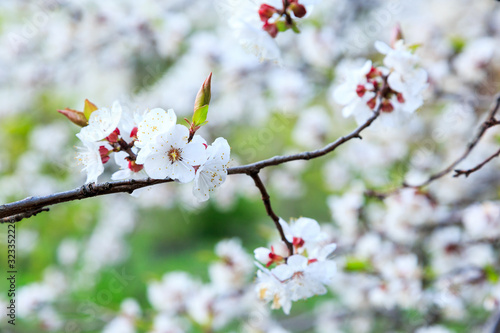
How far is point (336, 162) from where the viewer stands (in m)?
2.61

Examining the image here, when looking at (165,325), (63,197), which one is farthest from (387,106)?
(165,325)

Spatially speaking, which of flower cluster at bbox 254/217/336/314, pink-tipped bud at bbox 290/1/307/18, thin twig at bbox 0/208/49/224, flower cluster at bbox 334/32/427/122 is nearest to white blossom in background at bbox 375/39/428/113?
flower cluster at bbox 334/32/427/122

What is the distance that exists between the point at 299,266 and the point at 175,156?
23 centimetres

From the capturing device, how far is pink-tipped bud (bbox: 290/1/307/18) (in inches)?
28.3

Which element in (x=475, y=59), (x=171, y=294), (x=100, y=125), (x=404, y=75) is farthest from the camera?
(x=475, y=59)

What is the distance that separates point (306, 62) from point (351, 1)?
46 cm

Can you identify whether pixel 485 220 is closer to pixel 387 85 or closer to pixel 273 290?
pixel 387 85

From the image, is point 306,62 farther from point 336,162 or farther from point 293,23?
point 293,23

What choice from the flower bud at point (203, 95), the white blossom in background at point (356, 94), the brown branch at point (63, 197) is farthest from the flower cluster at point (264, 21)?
the brown branch at point (63, 197)

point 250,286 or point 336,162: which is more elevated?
point 336,162

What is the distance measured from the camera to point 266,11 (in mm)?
744

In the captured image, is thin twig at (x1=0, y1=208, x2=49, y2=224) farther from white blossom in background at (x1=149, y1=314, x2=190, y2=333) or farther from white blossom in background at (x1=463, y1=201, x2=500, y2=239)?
white blossom in background at (x1=463, y1=201, x2=500, y2=239)

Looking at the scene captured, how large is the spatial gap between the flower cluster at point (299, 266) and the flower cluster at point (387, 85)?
23 centimetres

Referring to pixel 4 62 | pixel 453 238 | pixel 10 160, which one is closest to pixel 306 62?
pixel 453 238
